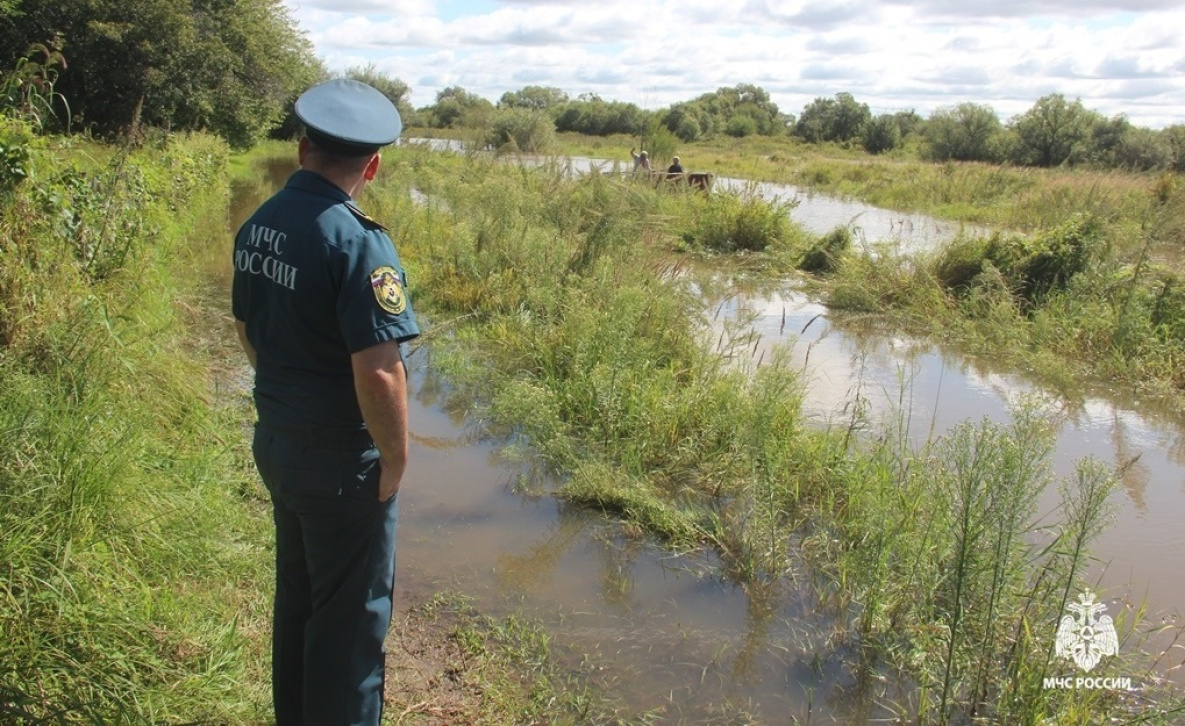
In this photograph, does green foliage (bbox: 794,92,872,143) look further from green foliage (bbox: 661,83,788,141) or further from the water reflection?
the water reflection

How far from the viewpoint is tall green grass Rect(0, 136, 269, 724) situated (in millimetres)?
2760

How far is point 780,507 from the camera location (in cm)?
512

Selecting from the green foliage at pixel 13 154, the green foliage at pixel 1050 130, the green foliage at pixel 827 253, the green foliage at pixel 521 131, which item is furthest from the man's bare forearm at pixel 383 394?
the green foliage at pixel 1050 130

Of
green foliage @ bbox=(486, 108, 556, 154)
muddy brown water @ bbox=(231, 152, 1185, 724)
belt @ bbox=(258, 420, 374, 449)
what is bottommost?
muddy brown water @ bbox=(231, 152, 1185, 724)

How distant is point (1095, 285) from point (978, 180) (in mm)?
16785

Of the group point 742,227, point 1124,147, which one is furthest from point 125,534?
point 1124,147

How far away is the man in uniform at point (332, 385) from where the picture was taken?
89.5 inches

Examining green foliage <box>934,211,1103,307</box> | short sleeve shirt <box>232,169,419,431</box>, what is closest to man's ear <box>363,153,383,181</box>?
short sleeve shirt <box>232,169,419,431</box>

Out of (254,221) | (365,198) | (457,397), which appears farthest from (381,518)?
(365,198)

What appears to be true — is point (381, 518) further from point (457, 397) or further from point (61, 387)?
point (457, 397)

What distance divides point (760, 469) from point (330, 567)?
3.39m

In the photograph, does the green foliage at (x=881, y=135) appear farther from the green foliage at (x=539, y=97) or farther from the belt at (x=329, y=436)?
the belt at (x=329, y=436)

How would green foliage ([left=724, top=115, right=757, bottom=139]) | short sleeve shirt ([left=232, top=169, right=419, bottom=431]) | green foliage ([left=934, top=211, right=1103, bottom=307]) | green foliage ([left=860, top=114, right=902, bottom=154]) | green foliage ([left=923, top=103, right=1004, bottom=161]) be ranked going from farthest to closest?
green foliage ([left=724, top=115, right=757, bottom=139]) < green foliage ([left=860, top=114, right=902, bottom=154]) < green foliage ([left=923, top=103, right=1004, bottom=161]) < green foliage ([left=934, top=211, right=1103, bottom=307]) < short sleeve shirt ([left=232, top=169, right=419, bottom=431])

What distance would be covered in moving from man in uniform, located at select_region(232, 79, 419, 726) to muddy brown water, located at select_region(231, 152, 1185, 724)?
58.3 inches
